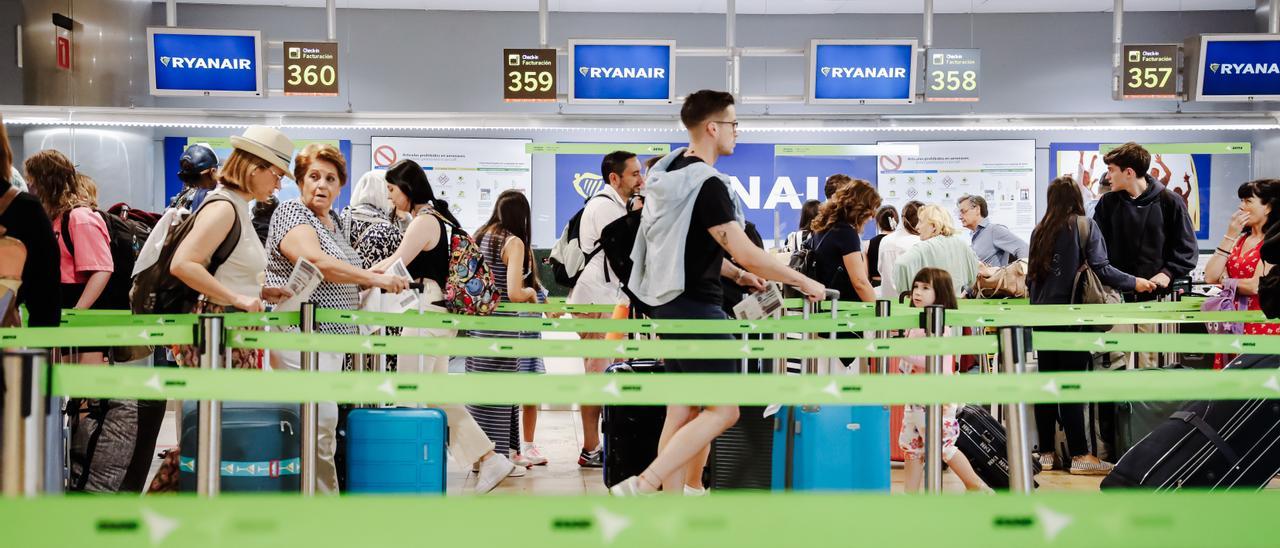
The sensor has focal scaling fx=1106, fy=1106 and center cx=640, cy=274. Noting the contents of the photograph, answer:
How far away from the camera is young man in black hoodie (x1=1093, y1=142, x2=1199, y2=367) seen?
6.16m

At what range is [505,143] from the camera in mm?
12898

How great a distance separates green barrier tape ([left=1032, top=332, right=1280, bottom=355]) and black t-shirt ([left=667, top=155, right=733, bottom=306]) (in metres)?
1.12

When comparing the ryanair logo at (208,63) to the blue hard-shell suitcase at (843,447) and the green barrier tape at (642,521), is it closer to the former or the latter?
the blue hard-shell suitcase at (843,447)

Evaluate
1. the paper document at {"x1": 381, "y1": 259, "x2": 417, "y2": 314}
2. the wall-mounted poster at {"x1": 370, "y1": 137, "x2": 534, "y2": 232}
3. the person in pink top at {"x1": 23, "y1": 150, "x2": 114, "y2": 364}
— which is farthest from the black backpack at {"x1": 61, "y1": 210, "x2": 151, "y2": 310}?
the wall-mounted poster at {"x1": 370, "y1": 137, "x2": 534, "y2": 232}

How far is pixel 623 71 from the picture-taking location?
10258mm

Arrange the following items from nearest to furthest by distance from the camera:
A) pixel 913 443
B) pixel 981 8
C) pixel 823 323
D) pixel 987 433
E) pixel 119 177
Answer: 1. pixel 823 323
2. pixel 913 443
3. pixel 987 433
4. pixel 119 177
5. pixel 981 8

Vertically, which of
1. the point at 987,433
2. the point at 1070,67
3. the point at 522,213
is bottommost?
the point at 987,433

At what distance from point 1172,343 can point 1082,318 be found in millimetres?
1623

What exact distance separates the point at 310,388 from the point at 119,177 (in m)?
10.7

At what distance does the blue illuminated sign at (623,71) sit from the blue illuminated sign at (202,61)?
2.94 metres

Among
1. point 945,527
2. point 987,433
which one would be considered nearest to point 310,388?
point 945,527

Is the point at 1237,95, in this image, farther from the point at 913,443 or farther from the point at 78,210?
the point at 78,210

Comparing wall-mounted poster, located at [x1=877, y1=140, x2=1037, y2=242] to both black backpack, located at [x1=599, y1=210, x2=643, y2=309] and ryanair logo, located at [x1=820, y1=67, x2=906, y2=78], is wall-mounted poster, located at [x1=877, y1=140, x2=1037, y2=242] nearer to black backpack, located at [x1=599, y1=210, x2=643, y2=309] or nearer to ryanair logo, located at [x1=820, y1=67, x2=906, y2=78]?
ryanair logo, located at [x1=820, y1=67, x2=906, y2=78]

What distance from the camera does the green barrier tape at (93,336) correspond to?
2.75 m
